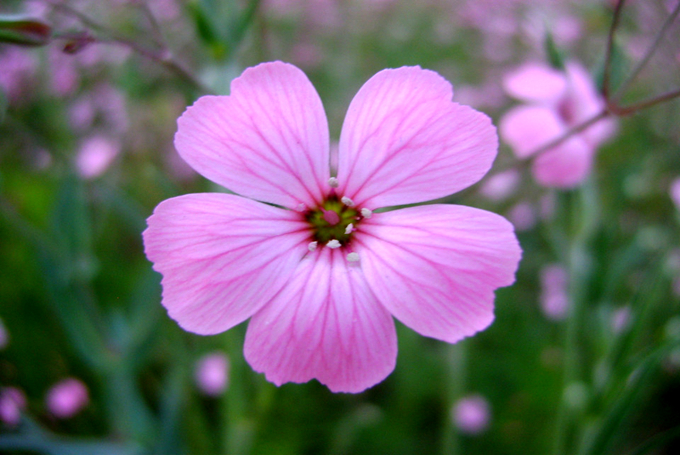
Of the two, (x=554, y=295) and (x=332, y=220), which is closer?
(x=332, y=220)

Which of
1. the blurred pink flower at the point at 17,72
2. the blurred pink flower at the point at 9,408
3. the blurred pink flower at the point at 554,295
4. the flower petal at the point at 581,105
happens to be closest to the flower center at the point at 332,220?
the flower petal at the point at 581,105

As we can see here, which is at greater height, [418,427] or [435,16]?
[435,16]

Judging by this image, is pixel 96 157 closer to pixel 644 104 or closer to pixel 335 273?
pixel 335 273

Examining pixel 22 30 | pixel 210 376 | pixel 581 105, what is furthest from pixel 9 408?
pixel 581 105

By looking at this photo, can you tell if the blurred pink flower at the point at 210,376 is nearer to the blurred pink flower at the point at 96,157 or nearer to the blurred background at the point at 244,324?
the blurred background at the point at 244,324

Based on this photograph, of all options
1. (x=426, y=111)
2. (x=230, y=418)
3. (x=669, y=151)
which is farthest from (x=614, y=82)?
(x=230, y=418)

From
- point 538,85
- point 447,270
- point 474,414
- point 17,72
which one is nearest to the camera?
point 447,270

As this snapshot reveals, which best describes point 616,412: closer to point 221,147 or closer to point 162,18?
point 221,147
